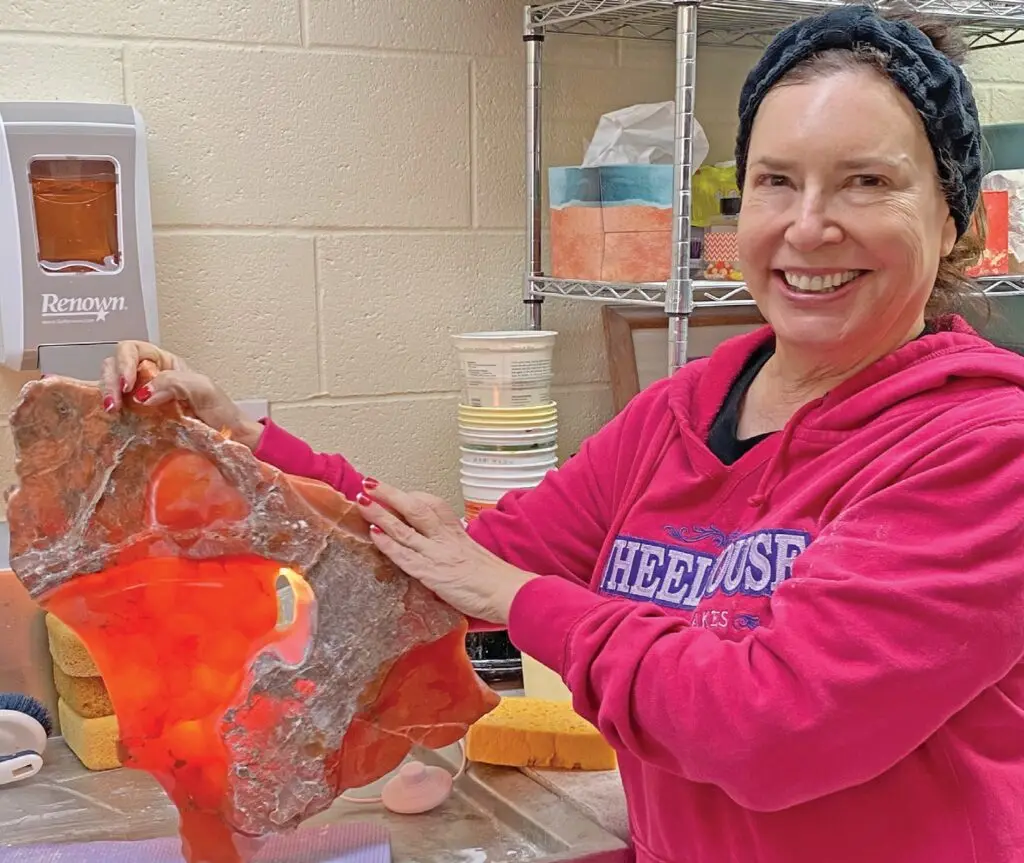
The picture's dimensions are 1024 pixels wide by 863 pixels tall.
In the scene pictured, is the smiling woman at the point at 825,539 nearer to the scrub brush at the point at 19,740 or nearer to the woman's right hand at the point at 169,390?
the woman's right hand at the point at 169,390

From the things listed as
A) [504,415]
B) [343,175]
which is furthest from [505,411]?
[343,175]

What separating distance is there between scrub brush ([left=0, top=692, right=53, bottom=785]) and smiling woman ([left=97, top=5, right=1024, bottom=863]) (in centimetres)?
51

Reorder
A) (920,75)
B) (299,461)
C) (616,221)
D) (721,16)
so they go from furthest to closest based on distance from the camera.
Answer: (721,16) < (616,221) < (299,461) < (920,75)

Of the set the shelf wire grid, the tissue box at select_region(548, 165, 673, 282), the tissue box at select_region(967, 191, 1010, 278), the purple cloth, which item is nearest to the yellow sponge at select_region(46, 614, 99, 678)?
the purple cloth

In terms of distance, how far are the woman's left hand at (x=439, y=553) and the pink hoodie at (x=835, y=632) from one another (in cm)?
5

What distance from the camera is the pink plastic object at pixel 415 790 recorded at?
4.20ft

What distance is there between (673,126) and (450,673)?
0.94 m

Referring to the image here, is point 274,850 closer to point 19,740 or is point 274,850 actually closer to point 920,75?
point 19,740

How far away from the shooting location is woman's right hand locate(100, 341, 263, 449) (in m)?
1.03

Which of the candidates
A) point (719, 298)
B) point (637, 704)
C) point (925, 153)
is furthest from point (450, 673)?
point (719, 298)

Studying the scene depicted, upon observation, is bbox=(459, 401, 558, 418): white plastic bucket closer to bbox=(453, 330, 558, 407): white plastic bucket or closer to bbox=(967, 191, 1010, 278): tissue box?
bbox=(453, 330, 558, 407): white plastic bucket

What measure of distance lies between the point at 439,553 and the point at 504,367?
0.67 meters

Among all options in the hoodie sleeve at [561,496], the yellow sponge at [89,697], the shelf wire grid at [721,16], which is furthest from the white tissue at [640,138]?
the yellow sponge at [89,697]

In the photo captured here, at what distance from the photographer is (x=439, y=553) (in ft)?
3.54
